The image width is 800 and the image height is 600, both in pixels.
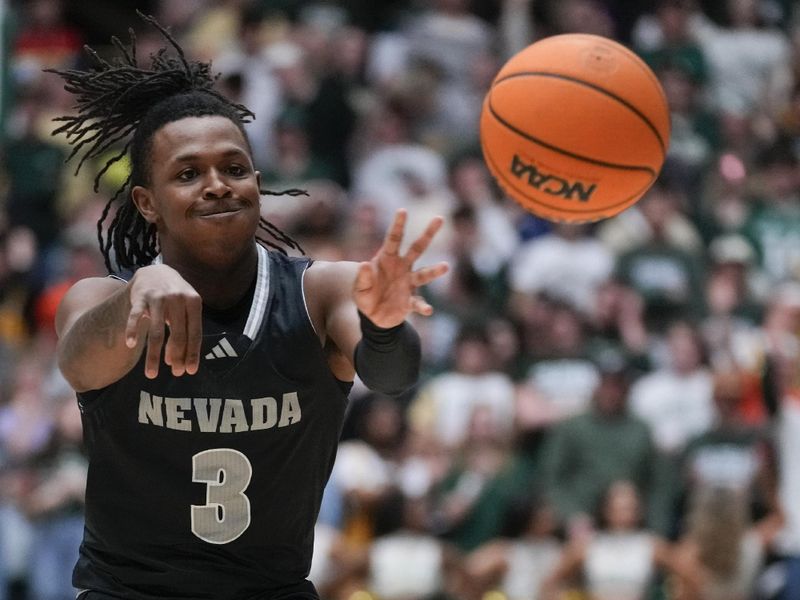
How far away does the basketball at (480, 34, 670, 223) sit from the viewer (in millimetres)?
5590

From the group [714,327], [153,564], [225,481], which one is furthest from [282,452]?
[714,327]

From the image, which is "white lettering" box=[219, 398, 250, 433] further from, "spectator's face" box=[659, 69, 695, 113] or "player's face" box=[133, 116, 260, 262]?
"spectator's face" box=[659, 69, 695, 113]

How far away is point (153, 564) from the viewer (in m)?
4.19

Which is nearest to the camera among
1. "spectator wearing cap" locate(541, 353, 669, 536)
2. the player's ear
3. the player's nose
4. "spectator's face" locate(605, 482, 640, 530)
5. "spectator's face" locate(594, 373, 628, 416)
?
the player's nose

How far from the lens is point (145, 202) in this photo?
441 cm

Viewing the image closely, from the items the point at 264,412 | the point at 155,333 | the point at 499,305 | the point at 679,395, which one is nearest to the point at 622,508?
the point at 679,395

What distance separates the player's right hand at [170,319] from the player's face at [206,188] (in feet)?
1.89

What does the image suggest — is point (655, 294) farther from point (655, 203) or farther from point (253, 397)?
point (253, 397)

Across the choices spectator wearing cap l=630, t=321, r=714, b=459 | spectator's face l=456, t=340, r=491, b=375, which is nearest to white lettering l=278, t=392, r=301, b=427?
spectator wearing cap l=630, t=321, r=714, b=459

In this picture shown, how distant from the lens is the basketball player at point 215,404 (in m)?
4.14

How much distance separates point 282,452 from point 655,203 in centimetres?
695

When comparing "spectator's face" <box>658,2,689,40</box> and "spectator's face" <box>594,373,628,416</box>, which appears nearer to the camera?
"spectator's face" <box>594,373,628,416</box>

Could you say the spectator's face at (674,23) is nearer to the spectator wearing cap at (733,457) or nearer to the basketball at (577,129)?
the spectator wearing cap at (733,457)

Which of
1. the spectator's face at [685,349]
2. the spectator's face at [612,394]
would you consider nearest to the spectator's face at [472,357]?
the spectator's face at [612,394]
